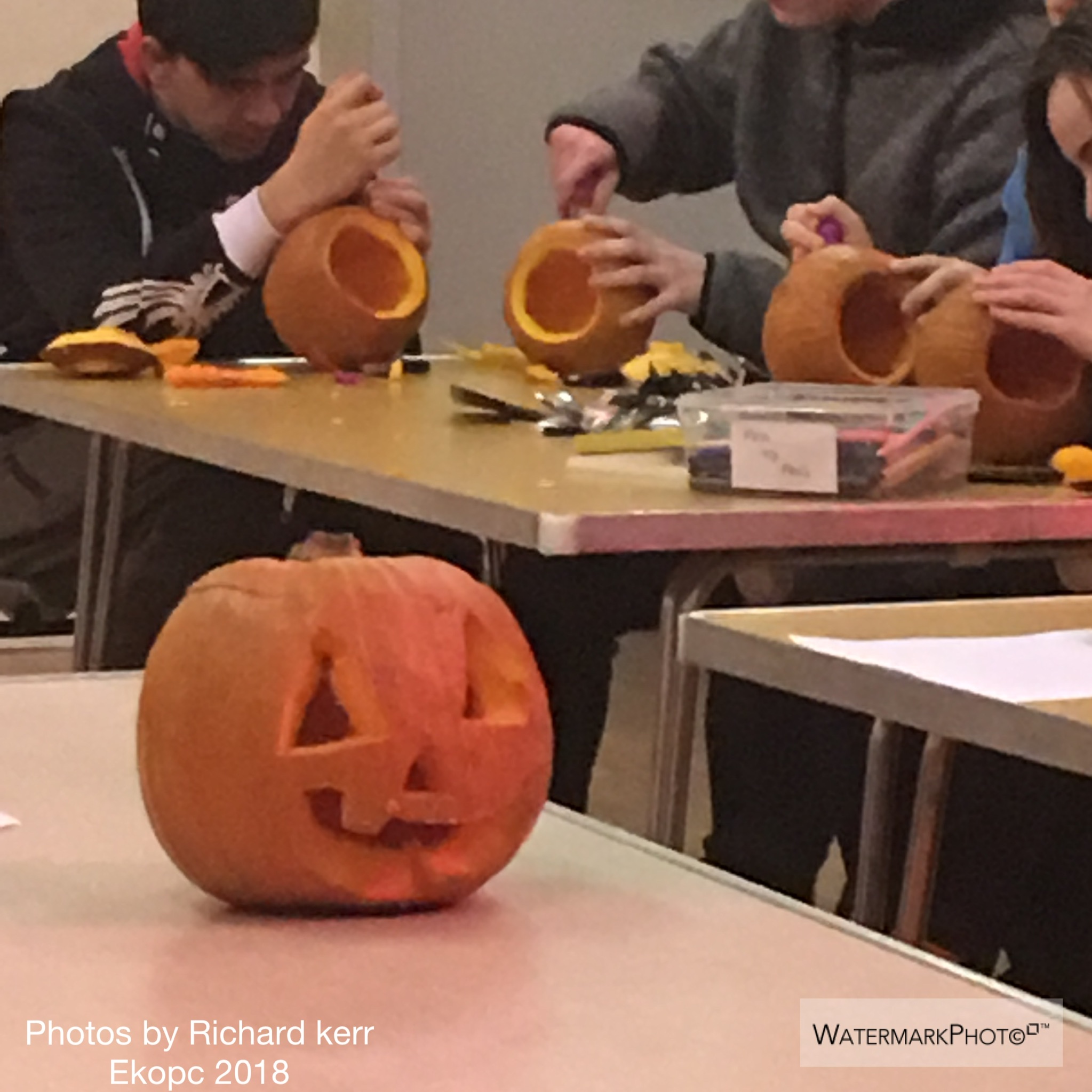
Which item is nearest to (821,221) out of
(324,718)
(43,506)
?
(324,718)

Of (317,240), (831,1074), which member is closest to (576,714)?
(317,240)

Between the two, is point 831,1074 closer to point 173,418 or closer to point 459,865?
point 459,865

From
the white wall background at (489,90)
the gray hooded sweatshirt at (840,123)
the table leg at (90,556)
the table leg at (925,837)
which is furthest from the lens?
the white wall background at (489,90)

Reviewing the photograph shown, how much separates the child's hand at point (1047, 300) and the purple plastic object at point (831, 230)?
324mm

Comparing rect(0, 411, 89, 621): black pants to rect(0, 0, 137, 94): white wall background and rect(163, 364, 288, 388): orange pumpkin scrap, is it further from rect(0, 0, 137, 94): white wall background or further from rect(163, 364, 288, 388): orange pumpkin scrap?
rect(0, 0, 137, 94): white wall background

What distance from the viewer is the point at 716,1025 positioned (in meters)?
0.59

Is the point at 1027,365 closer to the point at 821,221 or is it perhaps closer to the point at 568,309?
the point at 821,221

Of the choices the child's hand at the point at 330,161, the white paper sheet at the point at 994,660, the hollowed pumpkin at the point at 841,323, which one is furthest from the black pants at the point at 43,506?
the white paper sheet at the point at 994,660

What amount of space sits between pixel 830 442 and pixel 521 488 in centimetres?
19

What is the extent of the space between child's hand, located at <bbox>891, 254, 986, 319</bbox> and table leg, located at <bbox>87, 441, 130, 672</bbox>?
100 cm

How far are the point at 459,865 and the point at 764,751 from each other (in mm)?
1142

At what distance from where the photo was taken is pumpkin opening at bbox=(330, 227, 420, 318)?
6.89ft

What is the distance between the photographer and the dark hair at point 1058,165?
4.63 ft

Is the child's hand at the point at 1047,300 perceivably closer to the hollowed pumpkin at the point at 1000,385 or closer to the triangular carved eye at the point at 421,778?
the hollowed pumpkin at the point at 1000,385
